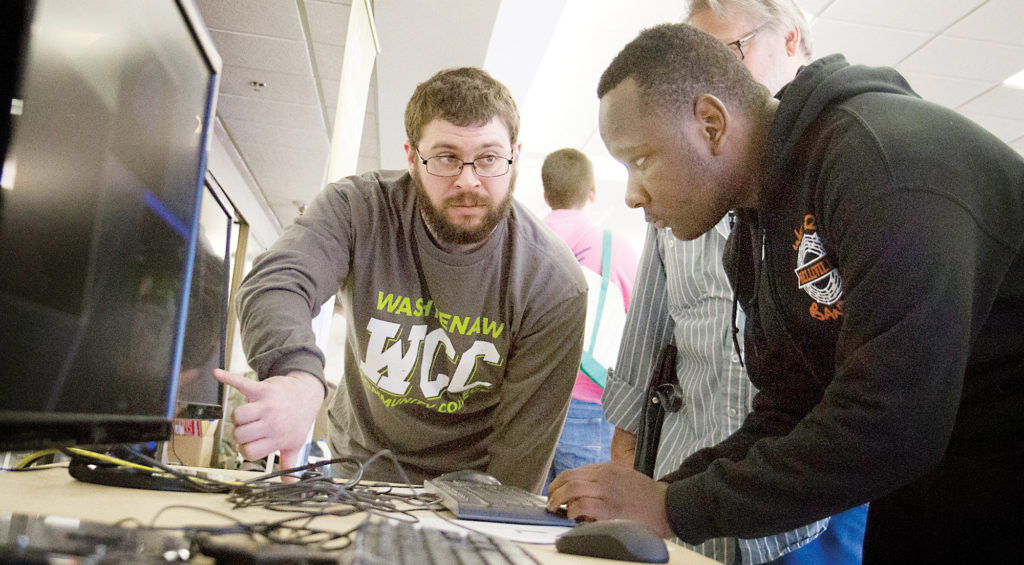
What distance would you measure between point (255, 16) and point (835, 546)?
3.77m

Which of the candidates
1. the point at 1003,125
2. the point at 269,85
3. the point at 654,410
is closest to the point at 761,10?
the point at 654,410

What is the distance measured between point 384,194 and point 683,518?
1.02 metres

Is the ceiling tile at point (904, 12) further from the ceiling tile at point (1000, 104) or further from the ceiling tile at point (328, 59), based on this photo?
the ceiling tile at point (328, 59)

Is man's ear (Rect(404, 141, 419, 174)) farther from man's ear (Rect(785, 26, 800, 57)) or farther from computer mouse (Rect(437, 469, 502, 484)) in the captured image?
man's ear (Rect(785, 26, 800, 57))

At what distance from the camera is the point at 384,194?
1599 millimetres

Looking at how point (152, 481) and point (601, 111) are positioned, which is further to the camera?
point (601, 111)

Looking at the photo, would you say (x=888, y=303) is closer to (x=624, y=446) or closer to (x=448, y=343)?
(x=448, y=343)

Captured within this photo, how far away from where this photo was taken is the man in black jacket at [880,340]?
2.21ft

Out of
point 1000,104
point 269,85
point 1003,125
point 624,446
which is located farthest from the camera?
point 1003,125

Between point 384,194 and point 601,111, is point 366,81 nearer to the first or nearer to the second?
point 384,194

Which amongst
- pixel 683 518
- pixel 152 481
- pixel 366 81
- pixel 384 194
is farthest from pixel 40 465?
pixel 366 81

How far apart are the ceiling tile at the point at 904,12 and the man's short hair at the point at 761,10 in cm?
230

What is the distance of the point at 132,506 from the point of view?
0.77 meters

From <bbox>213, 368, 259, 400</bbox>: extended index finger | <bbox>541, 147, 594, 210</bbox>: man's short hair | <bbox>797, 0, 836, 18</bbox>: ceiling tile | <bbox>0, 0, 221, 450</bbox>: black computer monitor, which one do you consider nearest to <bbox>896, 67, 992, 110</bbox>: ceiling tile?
<bbox>797, 0, 836, 18</bbox>: ceiling tile
